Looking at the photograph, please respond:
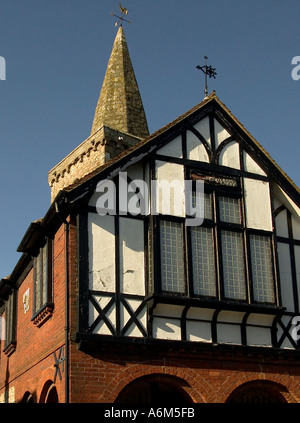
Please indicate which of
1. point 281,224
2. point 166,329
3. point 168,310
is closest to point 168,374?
point 166,329

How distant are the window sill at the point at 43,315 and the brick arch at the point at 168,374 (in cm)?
250

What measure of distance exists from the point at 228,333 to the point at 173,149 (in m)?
4.75

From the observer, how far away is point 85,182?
607 inches

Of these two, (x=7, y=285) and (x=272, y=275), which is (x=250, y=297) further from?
(x=7, y=285)

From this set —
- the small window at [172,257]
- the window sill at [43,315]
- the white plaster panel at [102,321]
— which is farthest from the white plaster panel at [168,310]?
the window sill at [43,315]

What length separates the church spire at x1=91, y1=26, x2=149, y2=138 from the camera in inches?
1044

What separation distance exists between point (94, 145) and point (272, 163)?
8.50 metres

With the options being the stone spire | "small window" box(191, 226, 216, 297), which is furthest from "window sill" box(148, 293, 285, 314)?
the stone spire

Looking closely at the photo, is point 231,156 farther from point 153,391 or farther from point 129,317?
point 153,391

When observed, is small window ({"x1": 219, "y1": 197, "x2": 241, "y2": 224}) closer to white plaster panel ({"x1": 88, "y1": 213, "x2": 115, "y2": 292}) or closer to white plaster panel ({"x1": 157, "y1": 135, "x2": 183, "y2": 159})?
white plaster panel ({"x1": 157, "y1": 135, "x2": 183, "y2": 159})

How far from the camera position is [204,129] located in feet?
57.6

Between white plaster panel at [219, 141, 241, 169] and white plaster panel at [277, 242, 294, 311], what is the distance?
241cm

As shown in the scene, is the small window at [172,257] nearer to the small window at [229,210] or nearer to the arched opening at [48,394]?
the small window at [229,210]

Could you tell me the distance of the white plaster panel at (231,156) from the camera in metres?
17.5
